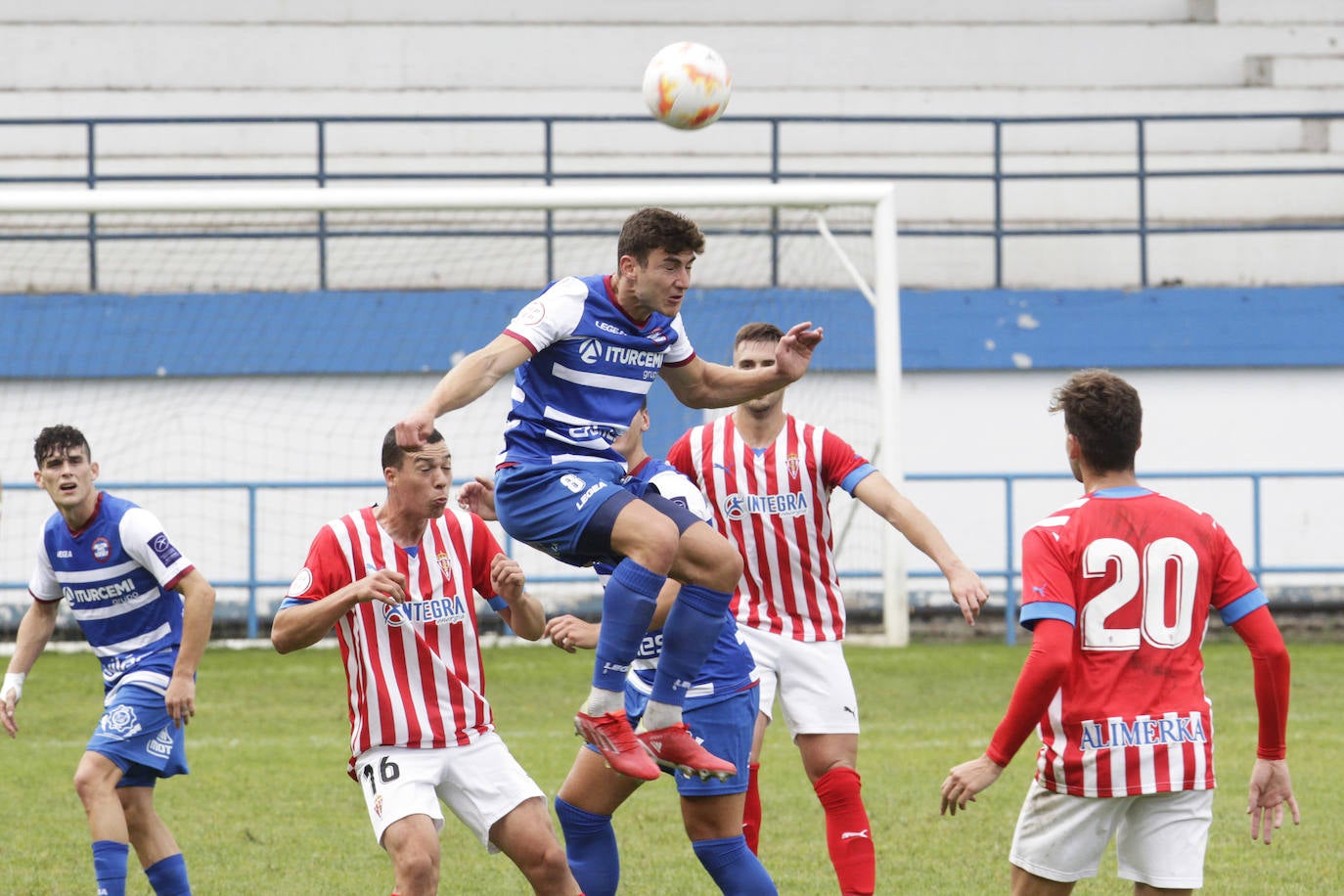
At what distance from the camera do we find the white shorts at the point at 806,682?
620cm

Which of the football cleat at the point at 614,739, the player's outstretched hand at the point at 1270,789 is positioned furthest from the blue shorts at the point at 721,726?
the player's outstretched hand at the point at 1270,789

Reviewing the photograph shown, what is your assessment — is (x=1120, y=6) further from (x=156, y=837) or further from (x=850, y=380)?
(x=156, y=837)

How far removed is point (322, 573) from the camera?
4.97m

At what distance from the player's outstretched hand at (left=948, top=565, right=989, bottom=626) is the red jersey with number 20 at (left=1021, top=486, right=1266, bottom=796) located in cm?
53

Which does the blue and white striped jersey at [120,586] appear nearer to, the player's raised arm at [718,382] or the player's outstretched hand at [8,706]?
the player's outstretched hand at [8,706]

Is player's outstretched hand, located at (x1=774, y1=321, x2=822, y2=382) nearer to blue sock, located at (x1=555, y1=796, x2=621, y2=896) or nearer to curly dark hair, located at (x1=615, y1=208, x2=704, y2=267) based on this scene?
curly dark hair, located at (x1=615, y1=208, x2=704, y2=267)

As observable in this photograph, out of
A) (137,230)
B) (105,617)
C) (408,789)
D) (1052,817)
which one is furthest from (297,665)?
(1052,817)

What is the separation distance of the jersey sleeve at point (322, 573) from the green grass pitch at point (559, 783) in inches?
76.1

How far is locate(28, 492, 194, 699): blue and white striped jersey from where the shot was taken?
19.8 feet

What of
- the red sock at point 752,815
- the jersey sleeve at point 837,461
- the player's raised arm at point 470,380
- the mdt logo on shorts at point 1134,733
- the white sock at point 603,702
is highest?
the player's raised arm at point 470,380

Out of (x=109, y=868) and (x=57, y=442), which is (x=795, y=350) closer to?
(x=57, y=442)

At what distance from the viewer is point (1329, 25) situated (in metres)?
19.5

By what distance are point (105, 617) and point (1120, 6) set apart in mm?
17211

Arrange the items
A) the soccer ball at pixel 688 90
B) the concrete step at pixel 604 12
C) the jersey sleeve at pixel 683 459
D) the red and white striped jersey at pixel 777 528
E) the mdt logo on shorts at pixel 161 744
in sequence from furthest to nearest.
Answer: the concrete step at pixel 604 12
the soccer ball at pixel 688 90
the jersey sleeve at pixel 683 459
the red and white striped jersey at pixel 777 528
the mdt logo on shorts at pixel 161 744
